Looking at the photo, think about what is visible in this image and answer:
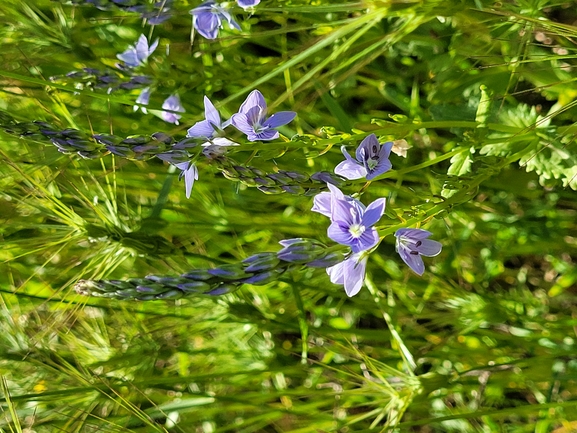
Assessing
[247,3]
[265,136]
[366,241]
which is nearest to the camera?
[366,241]

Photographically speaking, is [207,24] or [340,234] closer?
[340,234]

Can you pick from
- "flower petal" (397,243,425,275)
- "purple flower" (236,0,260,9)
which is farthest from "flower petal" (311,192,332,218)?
"purple flower" (236,0,260,9)

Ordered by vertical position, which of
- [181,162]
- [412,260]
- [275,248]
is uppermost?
[181,162]

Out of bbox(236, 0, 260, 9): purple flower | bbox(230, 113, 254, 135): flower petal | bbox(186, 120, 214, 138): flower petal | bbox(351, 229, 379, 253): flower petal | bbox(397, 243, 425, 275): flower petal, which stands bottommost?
bbox(397, 243, 425, 275): flower petal

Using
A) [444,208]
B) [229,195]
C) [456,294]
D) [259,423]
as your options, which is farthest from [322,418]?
[444,208]

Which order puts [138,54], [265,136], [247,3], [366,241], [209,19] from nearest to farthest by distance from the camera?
[366,241]
[265,136]
[247,3]
[209,19]
[138,54]

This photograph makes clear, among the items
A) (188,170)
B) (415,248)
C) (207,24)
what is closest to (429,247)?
(415,248)

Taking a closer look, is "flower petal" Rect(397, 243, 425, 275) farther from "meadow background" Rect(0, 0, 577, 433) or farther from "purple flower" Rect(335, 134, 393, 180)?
"meadow background" Rect(0, 0, 577, 433)

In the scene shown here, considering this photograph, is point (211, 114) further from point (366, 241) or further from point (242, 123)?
point (366, 241)
